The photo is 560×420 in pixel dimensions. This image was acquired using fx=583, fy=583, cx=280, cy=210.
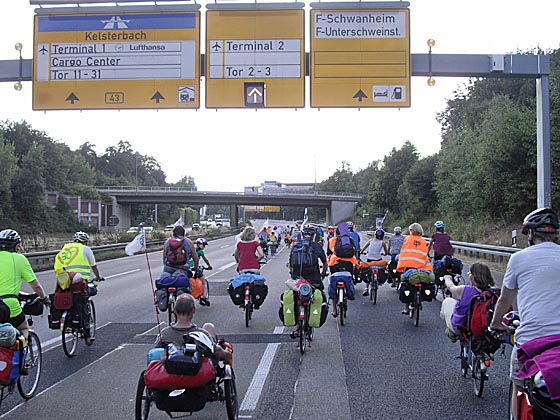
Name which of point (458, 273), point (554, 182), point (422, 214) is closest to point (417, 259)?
point (458, 273)

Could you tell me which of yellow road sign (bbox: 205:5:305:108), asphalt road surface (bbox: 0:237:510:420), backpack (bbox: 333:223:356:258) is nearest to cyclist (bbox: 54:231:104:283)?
asphalt road surface (bbox: 0:237:510:420)

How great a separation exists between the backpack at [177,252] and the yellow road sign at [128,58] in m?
5.07

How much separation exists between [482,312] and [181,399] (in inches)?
122

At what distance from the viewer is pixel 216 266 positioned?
24219 mm

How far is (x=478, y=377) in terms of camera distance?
6.03m

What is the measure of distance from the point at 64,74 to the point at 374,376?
37.7ft

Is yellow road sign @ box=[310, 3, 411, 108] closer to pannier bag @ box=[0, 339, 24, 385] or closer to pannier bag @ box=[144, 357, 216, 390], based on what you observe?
pannier bag @ box=[0, 339, 24, 385]

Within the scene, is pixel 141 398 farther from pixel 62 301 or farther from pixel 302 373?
pixel 62 301

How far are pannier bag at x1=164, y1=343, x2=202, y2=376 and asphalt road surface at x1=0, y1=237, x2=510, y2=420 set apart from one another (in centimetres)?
118

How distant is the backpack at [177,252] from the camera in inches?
400

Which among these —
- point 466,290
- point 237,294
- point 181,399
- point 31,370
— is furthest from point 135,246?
point 466,290

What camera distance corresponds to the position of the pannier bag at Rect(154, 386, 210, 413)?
454 centimetres

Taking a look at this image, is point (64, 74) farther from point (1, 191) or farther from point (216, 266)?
point (1, 191)

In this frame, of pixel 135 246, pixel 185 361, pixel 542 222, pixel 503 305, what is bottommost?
pixel 185 361
